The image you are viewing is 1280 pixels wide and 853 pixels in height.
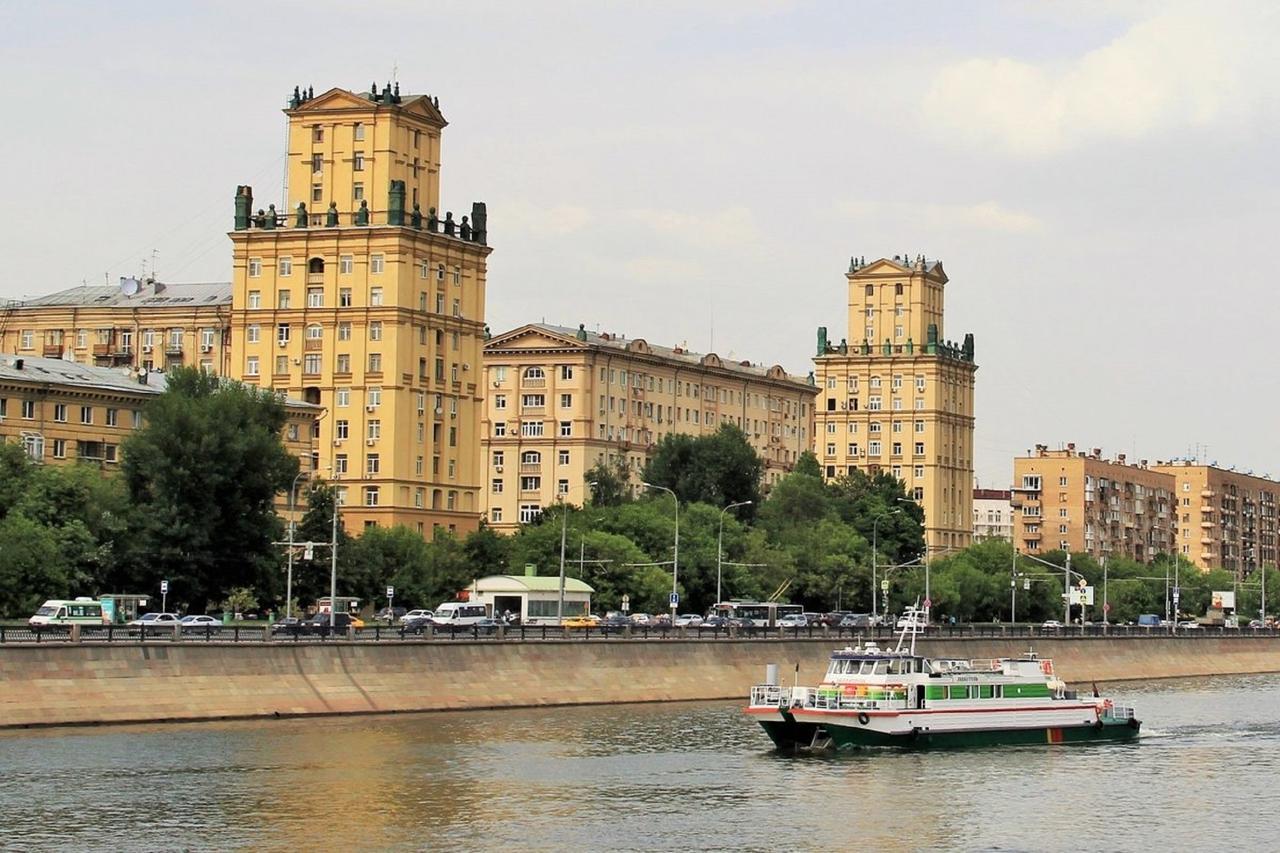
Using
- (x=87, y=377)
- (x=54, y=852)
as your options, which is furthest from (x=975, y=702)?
(x=87, y=377)

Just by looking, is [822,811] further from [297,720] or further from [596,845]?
[297,720]

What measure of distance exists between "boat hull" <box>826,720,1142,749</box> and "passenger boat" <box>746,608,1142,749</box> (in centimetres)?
4

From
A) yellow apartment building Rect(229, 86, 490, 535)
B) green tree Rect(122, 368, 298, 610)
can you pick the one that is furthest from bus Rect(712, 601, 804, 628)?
green tree Rect(122, 368, 298, 610)

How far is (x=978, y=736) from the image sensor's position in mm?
95312

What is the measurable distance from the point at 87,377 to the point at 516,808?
89.4 metres

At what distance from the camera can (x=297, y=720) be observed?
95875mm

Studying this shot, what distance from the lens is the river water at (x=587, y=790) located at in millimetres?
66812

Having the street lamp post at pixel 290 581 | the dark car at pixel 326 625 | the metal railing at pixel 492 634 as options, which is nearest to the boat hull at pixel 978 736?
the metal railing at pixel 492 634

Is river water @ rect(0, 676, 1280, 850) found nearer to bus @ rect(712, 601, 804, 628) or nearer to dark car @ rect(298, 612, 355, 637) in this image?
dark car @ rect(298, 612, 355, 637)

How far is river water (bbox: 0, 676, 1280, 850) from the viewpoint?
219 ft

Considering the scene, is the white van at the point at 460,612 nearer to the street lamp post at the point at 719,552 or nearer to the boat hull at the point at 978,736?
the street lamp post at the point at 719,552

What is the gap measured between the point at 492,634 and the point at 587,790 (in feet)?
116

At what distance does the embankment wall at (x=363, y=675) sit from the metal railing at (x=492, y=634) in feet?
2.04

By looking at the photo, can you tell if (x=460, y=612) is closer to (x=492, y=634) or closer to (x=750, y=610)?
(x=492, y=634)
